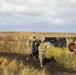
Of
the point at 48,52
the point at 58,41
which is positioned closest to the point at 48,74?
the point at 48,52

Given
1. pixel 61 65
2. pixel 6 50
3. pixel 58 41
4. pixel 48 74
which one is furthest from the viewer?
pixel 6 50

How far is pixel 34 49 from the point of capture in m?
27.1

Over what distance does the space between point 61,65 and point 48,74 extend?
4.46 meters

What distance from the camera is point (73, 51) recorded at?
27578mm

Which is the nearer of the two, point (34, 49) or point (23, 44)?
point (34, 49)

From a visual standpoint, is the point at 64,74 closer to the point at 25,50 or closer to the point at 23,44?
the point at 25,50

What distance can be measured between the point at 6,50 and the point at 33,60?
1086cm

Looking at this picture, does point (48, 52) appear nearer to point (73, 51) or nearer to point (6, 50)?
point (73, 51)

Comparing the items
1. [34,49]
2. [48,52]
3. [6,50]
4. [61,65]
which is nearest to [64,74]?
[61,65]

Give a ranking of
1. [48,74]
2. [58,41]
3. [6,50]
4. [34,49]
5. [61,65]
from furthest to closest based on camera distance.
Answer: [6,50] < [58,41] < [34,49] < [61,65] < [48,74]

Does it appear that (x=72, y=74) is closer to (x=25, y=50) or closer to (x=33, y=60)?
(x=33, y=60)

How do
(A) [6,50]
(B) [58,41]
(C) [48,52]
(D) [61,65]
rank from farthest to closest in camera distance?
(A) [6,50] < (B) [58,41] < (C) [48,52] < (D) [61,65]

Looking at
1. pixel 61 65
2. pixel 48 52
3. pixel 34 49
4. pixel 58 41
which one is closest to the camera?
pixel 61 65

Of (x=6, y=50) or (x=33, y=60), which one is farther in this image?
(x=6, y=50)
